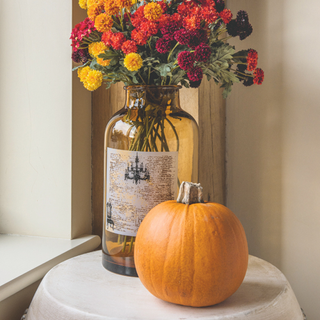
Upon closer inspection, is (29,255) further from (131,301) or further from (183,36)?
→ (183,36)

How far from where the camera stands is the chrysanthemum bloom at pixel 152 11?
1.92 ft

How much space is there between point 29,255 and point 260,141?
0.71 m

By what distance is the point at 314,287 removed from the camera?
88 cm

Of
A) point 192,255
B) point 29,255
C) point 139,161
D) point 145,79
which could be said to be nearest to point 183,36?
point 145,79

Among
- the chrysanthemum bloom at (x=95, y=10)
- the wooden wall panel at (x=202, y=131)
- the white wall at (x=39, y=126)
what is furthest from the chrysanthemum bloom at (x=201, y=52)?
the white wall at (x=39, y=126)

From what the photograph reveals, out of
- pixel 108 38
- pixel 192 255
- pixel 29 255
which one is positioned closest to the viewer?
pixel 192 255

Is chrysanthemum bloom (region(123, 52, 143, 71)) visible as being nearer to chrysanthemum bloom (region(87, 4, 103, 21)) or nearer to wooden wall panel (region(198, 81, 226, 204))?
chrysanthemum bloom (region(87, 4, 103, 21))

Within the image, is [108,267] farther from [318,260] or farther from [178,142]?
[318,260]

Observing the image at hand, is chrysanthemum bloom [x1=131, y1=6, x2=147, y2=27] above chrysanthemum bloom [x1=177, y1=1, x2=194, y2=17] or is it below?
below

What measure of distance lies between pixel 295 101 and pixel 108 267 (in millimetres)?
650

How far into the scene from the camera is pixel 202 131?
3.15ft

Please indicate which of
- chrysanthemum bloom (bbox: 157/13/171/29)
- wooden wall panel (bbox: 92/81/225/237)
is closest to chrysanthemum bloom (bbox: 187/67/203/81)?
chrysanthemum bloom (bbox: 157/13/171/29)

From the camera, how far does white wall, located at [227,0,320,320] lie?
0.87 meters

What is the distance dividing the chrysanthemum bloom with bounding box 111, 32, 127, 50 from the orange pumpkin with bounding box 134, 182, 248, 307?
32 cm
